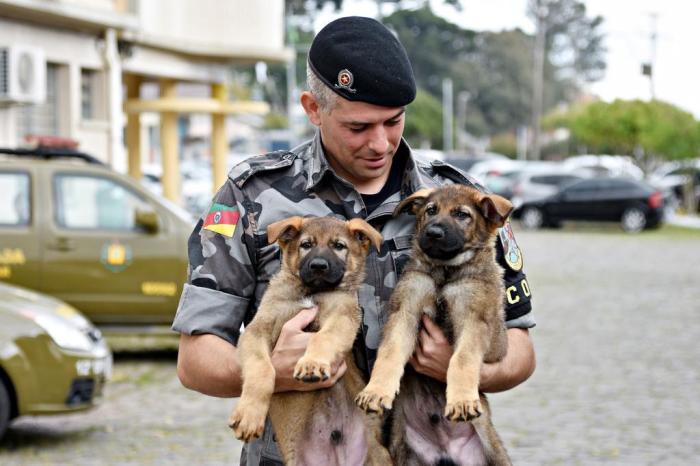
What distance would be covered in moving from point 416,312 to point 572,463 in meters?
5.68

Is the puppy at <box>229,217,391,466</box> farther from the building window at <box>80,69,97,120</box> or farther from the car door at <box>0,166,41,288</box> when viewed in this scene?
the building window at <box>80,69,97,120</box>

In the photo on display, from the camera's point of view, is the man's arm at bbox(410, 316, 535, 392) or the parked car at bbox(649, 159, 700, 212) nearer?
the man's arm at bbox(410, 316, 535, 392)

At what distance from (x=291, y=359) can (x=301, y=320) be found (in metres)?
0.17

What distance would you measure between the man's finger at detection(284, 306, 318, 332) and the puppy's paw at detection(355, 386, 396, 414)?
0.36 m

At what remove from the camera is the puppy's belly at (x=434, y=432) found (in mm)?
3975

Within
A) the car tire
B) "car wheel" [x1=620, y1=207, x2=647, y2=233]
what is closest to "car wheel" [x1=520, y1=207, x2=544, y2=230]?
"car wheel" [x1=620, y1=207, x2=647, y2=233]

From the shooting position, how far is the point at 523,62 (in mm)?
105625

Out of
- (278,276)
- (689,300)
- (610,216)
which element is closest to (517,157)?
(610,216)

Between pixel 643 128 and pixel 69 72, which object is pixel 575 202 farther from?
pixel 69 72

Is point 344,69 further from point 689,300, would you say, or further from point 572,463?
point 689,300

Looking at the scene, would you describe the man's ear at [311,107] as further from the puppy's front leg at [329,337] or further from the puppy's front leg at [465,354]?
the puppy's front leg at [465,354]

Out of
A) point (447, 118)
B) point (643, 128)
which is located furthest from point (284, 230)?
point (447, 118)

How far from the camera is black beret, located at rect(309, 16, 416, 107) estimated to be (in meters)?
3.83

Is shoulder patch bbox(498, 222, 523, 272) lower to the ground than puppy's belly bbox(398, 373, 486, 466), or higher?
higher
